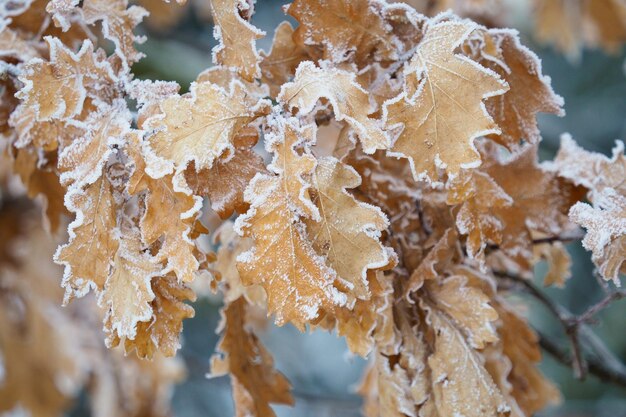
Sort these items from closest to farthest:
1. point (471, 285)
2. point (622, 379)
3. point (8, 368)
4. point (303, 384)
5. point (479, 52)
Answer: point (479, 52) < point (471, 285) < point (622, 379) < point (8, 368) < point (303, 384)

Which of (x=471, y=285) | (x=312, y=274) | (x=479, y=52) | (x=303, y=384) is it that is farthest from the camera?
(x=303, y=384)

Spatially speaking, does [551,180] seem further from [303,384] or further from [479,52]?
[303,384]

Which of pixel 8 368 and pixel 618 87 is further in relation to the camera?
pixel 618 87

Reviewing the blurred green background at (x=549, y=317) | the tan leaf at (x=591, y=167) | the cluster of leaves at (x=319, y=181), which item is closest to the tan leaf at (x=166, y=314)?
the cluster of leaves at (x=319, y=181)

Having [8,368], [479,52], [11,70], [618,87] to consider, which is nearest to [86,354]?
[8,368]

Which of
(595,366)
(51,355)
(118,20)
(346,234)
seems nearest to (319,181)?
(346,234)

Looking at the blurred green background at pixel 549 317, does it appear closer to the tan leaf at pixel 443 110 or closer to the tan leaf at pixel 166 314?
the tan leaf at pixel 166 314

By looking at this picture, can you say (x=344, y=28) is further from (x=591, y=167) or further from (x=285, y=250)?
(x=591, y=167)
